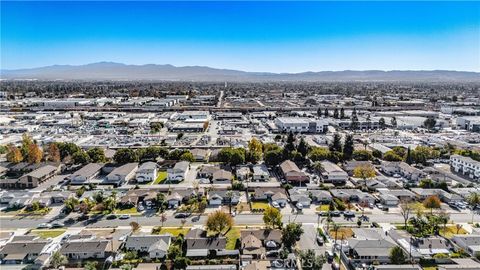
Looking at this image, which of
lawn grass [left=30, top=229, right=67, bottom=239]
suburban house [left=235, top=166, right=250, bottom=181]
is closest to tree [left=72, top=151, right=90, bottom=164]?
lawn grass [left=30, top=229, right=67, bottom=239]

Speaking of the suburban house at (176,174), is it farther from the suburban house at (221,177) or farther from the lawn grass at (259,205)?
the lawn grass at (259,205)

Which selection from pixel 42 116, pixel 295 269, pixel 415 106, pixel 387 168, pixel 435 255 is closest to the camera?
pixel 295 269

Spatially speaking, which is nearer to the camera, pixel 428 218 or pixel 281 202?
pixel 428 218

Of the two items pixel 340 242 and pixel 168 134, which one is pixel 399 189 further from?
pixel 168 134

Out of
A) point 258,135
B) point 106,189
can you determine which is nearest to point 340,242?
point 106,189

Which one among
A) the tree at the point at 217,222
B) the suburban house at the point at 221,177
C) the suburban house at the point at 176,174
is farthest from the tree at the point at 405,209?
the suburban house at the point at 176,174

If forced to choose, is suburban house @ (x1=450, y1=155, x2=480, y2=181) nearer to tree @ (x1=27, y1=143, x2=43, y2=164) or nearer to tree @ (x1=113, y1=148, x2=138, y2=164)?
tree @ (x1=113, y1=148, x2=138, y2=164)
